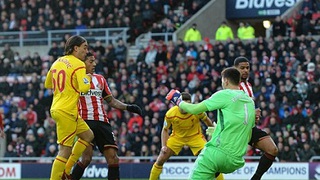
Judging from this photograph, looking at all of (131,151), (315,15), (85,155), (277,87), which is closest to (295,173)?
(277,87)

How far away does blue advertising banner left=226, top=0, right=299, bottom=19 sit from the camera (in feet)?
110

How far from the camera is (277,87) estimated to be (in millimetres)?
26422

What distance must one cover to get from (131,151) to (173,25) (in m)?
7.46

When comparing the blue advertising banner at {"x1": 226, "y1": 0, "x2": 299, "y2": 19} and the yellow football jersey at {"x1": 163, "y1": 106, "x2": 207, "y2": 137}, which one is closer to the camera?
the yellow football jersey at {"x1": 163, "y1": 106, "x2": 207, "y2": 137}

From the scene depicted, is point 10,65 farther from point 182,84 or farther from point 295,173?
point 295,173

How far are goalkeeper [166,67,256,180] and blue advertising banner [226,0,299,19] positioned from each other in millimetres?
22695

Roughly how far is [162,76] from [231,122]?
1768 cm

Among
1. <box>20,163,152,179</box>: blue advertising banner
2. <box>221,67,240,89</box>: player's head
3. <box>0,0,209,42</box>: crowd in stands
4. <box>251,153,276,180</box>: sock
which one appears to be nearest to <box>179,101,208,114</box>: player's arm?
<box>221,67,240,89</box>: player's head

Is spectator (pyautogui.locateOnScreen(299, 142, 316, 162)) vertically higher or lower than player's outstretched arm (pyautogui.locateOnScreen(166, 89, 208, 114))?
lower

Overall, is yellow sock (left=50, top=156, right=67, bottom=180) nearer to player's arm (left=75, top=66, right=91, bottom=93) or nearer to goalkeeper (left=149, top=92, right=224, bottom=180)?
player's arm (left=75, top=66, right=91, bottom=93)

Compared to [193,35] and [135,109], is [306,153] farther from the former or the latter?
[135,109]

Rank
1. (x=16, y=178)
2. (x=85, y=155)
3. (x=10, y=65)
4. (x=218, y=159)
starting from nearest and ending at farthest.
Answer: (x=218, y=159)
(x=85, y=155)
(x=16, y=178)
(x=10, y=65)

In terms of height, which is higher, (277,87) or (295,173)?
(277,87)

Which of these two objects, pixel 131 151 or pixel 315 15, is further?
pixel 315 15
